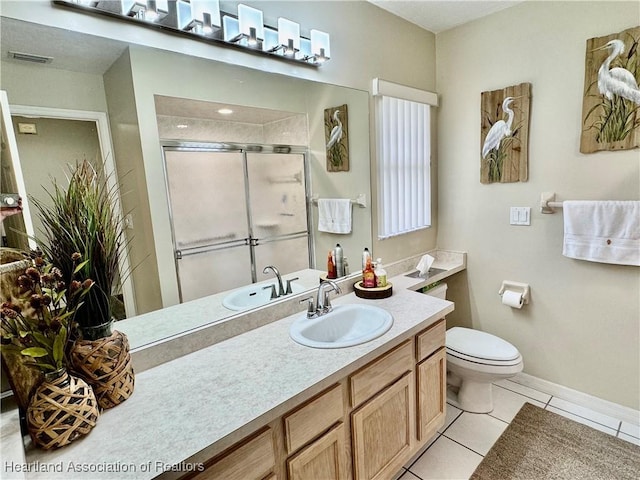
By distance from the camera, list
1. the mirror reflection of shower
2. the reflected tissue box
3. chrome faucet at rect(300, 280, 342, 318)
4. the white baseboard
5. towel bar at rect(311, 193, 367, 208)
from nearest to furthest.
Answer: the mirror reflection of shower
chrome faucet at rect(300, 280, 342, 318)
the white baseboard
towel bar at rect(311, 193, 367, 208)
the reflected tissue box

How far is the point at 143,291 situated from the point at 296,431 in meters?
0.78

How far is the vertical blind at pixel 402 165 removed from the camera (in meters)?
2.24

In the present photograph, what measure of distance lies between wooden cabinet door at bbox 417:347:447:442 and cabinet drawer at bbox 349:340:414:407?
147mm

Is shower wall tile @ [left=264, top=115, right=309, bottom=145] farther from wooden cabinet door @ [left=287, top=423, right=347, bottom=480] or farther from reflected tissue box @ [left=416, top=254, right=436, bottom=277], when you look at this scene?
wooden cabinet door @ [left=287, top=423, right=347, bottom=480]

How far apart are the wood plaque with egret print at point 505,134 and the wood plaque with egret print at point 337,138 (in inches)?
40.6

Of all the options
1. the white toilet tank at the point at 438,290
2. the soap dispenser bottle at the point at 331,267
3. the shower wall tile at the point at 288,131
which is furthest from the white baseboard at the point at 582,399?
the shower wall tile at the point at 288,131

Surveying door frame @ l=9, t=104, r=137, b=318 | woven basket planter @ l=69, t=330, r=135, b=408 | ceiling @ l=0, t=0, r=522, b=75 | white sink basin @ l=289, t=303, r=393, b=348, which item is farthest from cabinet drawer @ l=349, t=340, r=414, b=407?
ceiling @ l=0, t=0, r=522, b=75

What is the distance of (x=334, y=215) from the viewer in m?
2.08

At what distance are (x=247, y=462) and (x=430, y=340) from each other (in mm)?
1037

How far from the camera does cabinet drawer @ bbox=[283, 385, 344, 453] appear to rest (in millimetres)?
1094

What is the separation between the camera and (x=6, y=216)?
0.96 m

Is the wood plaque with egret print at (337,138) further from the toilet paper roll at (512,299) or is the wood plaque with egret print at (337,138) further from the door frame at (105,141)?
the toilet paper roll at (512,299)

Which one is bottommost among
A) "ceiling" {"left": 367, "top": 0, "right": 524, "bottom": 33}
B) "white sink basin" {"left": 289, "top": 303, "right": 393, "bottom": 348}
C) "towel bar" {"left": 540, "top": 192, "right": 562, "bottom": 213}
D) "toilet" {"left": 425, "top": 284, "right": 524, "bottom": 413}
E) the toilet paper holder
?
"toilet" {"left": 425, "top": 284, "right": 524, "bottom": 413}

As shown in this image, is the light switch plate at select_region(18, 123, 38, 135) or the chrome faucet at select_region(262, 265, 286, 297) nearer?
the light switch plate at select_region(18, 123, 38, 135)
